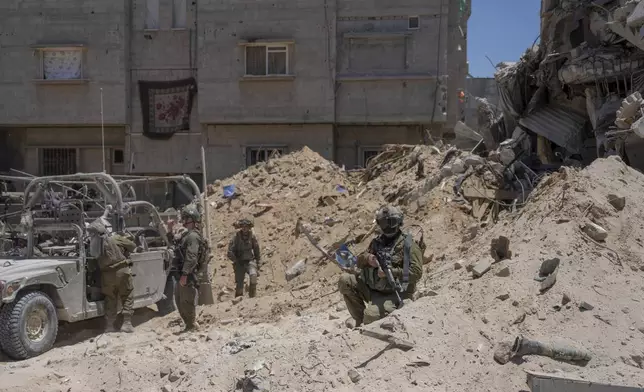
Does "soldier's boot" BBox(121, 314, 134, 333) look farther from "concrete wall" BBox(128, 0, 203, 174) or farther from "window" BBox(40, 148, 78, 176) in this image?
"window" BBox(40, 148, 78, 176)

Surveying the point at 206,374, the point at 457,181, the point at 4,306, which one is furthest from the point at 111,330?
the point at 457,181

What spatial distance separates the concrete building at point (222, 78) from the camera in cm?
1900

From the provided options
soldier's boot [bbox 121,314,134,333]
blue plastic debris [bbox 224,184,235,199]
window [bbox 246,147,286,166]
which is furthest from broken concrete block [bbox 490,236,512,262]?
window [bbox 246,147,286,166]

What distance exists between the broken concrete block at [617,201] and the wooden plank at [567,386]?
2.70m

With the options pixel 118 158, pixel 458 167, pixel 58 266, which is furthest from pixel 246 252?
pixel 118 158

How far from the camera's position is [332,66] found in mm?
19062

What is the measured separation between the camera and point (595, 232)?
238 inches

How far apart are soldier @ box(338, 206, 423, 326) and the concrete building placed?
525 inches

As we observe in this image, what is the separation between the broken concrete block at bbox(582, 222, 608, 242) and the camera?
6051mm

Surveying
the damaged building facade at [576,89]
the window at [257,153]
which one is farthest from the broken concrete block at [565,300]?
the window at [257,153]

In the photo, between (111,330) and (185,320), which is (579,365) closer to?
(185,320)

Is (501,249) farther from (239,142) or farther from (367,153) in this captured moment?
(239,142)

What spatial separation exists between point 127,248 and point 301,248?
12.1ft

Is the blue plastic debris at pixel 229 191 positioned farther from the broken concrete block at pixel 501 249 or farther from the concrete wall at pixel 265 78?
the broken concrete block at pixel 501 249
